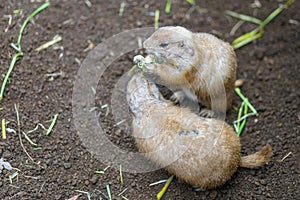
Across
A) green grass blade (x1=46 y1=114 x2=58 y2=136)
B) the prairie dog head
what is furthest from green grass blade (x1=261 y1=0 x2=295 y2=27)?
green grass blade (x1=46 y1=114 x2=58 y2=136)

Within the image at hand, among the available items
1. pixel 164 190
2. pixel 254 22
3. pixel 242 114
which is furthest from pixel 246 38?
pixel 164 190

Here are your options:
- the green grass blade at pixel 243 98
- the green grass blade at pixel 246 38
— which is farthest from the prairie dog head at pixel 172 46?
the green grass blade at pixel 246 38

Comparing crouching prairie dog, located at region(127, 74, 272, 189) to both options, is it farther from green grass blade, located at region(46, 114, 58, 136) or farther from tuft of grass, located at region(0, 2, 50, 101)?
tuft of grass, located at region(0, 2, 50, 101)

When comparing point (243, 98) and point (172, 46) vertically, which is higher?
point (172, 46)

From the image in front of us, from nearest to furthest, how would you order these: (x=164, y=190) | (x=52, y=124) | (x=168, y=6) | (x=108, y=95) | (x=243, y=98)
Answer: (x=164, y=190), (x=52, y=124), (x=108, y=95), (x=243, y=98), (x=168, y=6)

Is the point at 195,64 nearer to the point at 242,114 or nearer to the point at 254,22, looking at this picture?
the point at 242,114

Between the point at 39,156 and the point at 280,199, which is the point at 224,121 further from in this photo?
the point at 39,156
